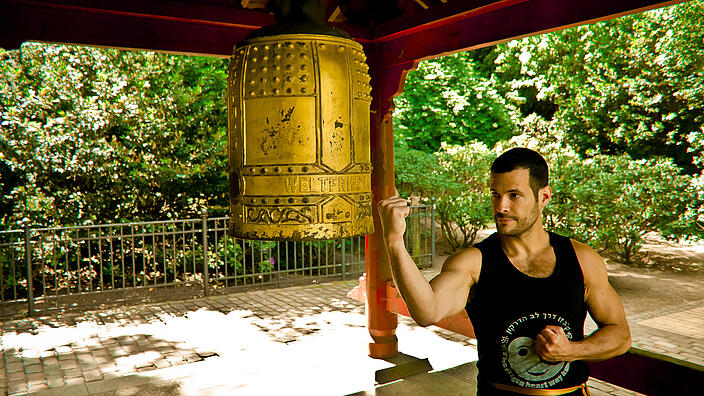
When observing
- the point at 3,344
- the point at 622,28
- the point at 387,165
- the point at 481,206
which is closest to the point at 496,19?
the point at 387,165

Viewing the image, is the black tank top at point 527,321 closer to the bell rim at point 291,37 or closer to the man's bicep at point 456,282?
the man's bicep at point 456,282

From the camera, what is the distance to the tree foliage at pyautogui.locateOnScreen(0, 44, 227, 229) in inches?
377

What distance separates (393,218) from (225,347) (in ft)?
17.0

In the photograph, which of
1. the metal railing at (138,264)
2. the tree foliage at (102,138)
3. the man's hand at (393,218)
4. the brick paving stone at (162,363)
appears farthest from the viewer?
the tree foliage at (102,138)

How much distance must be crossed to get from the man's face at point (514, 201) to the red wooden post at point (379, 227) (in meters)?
3.08

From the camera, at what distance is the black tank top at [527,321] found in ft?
6.66

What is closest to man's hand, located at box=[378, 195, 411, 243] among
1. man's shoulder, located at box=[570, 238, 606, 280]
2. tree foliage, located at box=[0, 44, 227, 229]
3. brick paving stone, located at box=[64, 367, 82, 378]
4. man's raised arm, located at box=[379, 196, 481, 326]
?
man's raised arm, located at box=[379, 196, 481, 326]

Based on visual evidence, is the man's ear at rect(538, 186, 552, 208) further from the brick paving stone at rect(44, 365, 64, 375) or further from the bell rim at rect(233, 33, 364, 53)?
the brick paving stone at rect(44, 365, 64, 375)

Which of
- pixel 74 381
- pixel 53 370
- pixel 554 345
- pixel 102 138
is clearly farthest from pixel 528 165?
pixel 102 138

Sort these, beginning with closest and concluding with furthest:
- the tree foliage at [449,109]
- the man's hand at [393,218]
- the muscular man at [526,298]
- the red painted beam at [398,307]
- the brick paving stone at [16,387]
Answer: the man's hand at [393,218] → the muscular man at [526,298] → the red painted beam at [398,307] → the brick paving stone at [16,387] → the tree foliage at [449,109]

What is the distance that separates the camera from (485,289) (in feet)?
7.04

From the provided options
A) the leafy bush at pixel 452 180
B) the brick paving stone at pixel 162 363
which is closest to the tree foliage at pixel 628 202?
the leafy bush at pixel 452 180

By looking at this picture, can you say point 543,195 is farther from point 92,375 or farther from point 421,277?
point 92,375

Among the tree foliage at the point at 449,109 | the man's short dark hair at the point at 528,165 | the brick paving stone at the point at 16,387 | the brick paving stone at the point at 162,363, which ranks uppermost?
the tree foliage at the point at 449,109
